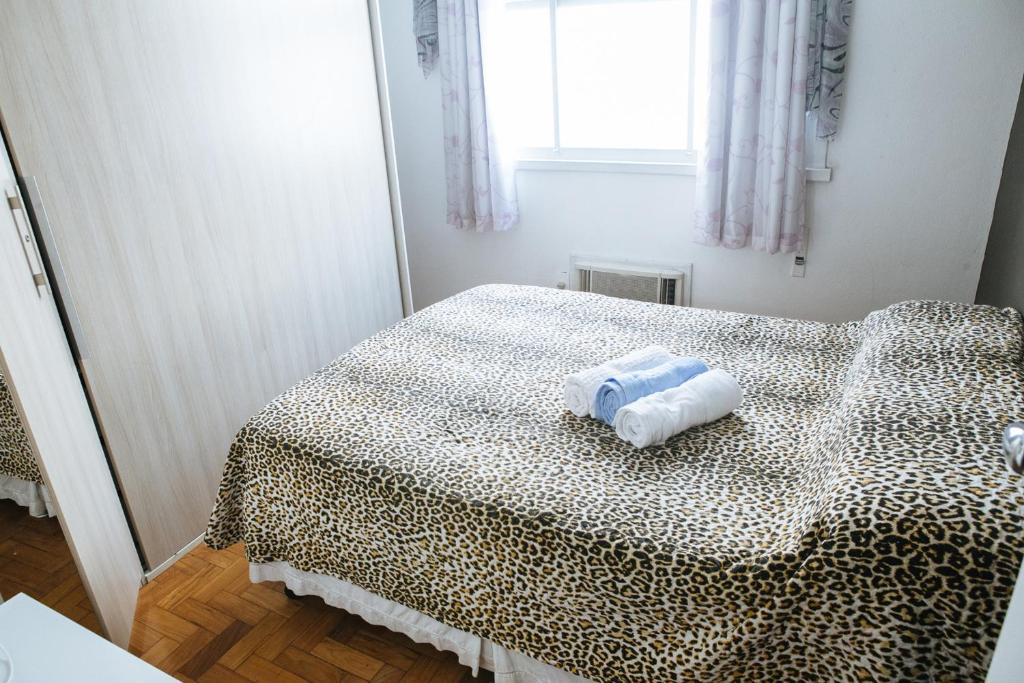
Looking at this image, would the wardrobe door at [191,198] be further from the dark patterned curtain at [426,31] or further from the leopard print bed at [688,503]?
the dark patterned curtain at [426,31]

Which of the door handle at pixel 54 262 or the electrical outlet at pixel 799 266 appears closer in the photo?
the door handle at pixel 54 262

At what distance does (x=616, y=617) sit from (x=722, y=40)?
2247 millimetres

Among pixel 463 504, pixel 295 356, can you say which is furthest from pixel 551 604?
pixel 295 356

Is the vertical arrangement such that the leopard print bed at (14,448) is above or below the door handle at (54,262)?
below

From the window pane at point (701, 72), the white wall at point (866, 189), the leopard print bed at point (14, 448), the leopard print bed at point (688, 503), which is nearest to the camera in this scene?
the leopard print bed at point (688, 503)

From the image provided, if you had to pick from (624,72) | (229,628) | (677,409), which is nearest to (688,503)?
(677,409)

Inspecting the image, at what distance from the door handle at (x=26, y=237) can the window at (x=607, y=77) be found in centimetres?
221

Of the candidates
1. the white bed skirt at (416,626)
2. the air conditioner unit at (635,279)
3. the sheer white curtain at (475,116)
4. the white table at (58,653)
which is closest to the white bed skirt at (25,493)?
the white table at (58,653)

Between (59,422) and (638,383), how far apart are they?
141 centimetres

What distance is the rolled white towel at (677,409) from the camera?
5.40 feet

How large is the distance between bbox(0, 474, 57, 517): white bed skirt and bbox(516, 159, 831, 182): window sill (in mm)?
2468

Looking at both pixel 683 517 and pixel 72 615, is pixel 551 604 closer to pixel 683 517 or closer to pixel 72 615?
pixel 683 517

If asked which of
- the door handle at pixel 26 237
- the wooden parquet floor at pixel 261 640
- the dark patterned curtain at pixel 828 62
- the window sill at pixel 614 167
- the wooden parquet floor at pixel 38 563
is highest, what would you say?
the dark patterned curtain at pixel 828 62

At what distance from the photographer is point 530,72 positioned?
11.1ft
